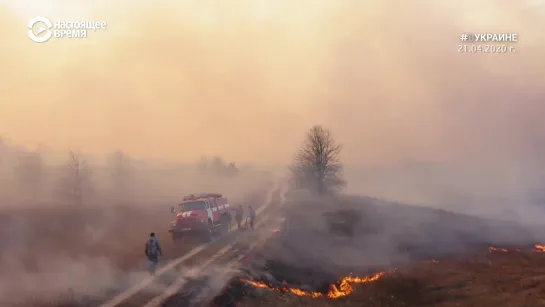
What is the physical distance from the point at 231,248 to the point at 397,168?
11613 cm

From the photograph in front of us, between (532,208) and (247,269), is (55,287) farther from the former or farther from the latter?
(532,208)

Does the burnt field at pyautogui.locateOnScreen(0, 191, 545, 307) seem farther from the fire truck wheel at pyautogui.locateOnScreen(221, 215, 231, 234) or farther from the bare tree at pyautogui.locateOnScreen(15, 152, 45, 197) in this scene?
the bare tree at pyautogui.locateOnScreen(15, 152, 45, 197)

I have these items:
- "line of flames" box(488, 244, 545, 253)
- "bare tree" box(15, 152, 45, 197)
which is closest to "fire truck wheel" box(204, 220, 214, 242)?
"line of flames" box(488, 244, 545, 253)

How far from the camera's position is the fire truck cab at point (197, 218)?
1231 inches

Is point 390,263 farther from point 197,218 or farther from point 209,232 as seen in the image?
point 197,218

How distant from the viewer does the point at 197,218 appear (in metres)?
31.4

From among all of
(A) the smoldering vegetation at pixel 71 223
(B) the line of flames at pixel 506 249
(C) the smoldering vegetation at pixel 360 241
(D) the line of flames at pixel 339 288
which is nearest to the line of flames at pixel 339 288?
(D) the line of flames at pixel 339 288

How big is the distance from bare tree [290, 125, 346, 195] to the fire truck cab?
115ft

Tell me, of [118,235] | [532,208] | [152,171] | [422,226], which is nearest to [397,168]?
[532,208]

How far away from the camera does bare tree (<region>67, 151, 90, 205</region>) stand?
64.8 m

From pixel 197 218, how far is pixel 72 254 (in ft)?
27.4

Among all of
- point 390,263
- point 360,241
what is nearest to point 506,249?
point 390,263

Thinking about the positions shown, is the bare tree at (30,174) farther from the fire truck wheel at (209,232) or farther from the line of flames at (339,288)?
the line of flames at (339,288)

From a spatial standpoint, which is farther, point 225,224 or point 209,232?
point 225,224
